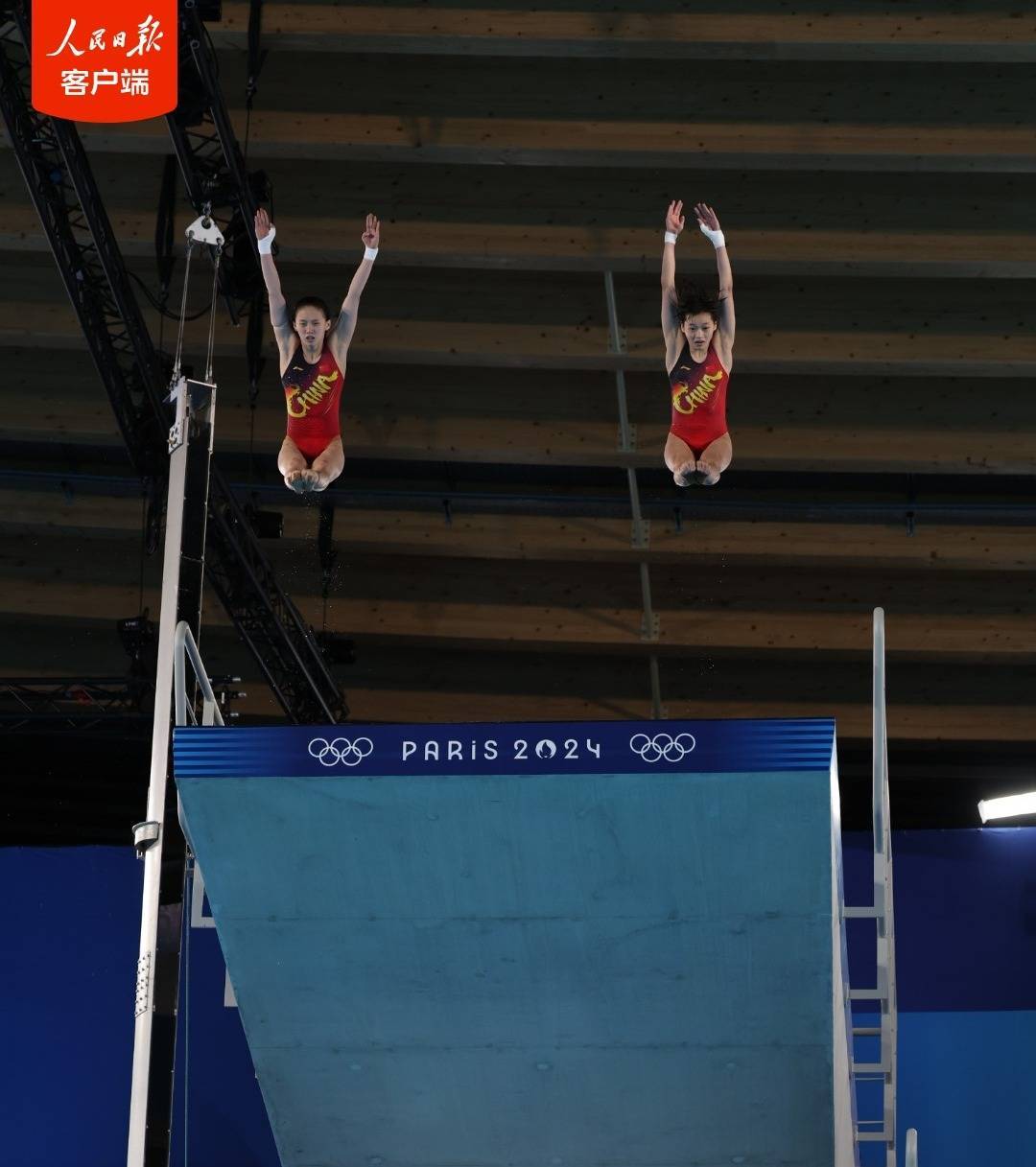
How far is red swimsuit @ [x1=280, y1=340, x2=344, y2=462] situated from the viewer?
34.1 ft

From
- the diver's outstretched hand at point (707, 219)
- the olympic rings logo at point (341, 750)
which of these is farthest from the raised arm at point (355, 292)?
the olympic rings logo at point (341, 750)

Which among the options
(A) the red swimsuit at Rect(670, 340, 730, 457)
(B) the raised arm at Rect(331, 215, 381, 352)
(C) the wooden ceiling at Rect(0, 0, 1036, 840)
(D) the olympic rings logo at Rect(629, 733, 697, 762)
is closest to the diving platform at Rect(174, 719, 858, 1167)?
(D) the olympic rings logo at Rect(629, 733, 697, 762)

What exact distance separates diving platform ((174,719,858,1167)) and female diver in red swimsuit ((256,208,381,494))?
2.52 meters

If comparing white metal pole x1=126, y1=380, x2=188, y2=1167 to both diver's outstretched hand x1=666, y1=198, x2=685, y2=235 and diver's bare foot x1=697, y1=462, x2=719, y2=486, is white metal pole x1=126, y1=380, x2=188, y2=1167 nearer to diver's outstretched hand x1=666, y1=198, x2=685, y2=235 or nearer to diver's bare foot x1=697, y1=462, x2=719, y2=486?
diver's outstretched hand x1=666, y1=198, x2=685, y2=235

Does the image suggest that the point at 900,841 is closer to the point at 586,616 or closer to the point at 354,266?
the point at 586,616

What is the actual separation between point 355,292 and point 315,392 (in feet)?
2.26

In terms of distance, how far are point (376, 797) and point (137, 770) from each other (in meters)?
8.08

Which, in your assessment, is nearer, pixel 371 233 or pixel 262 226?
pixel 371 233

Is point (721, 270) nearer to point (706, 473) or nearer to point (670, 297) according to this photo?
point (670, 297)

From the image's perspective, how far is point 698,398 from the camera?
10.4 metres

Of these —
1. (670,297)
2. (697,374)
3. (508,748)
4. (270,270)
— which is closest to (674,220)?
(670,297)

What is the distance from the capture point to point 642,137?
1192 centimetres

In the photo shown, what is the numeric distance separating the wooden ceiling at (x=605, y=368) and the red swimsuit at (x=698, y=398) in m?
2.13

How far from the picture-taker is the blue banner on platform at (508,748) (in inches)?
328
